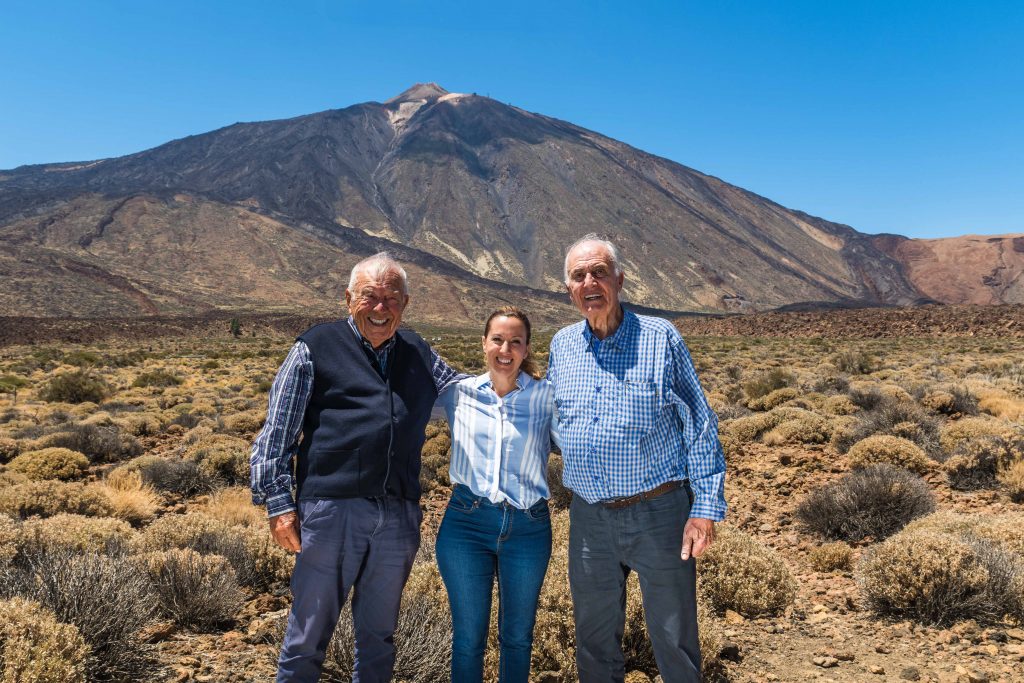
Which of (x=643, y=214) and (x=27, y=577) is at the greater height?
(x=643, y=214)

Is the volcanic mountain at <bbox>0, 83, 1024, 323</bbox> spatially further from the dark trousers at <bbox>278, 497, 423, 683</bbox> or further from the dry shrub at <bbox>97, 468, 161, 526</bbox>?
the dark trousers at <bbox>278, 497, 423, 683</bbox>

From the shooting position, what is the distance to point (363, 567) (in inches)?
Answer: 105

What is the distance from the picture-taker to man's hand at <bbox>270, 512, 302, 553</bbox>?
2.58m

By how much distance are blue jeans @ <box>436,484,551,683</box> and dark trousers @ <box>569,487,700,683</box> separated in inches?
Answer: 8.1

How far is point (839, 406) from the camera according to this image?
39.2ft

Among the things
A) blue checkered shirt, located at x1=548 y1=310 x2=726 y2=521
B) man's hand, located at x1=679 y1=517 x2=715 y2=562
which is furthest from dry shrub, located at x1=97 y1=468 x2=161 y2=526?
man's hand, located at x1=679 y1=517 x2=715 y2=562

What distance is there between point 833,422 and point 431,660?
877 centimetres

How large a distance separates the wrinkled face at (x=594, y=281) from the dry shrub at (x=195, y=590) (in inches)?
128

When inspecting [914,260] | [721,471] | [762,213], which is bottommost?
[721,471]

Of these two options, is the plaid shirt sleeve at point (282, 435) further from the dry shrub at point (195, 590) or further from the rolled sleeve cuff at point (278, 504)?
the dry shrub at point (195, 590)

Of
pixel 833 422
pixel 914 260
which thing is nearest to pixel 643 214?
pixel 914 260

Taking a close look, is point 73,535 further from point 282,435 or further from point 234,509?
point 282,435

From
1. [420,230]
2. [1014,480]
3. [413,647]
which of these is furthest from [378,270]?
[420,230]

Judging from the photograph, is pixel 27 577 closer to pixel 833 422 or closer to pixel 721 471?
pixel 721 471
